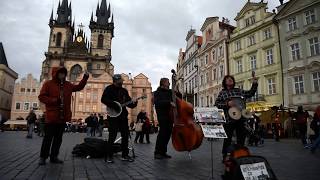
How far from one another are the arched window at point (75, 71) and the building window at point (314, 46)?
211 feet

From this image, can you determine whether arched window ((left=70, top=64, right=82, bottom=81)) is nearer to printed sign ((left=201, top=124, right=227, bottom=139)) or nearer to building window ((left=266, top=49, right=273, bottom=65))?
building window ((left=266, top=49, right=273, bottom=65))

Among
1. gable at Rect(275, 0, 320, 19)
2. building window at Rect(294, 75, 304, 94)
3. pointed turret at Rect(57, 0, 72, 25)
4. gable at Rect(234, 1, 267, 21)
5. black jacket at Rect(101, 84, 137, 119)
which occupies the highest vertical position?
pointed turret at Rect(57, 0, 72, 25)

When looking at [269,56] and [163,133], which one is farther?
[269,56]

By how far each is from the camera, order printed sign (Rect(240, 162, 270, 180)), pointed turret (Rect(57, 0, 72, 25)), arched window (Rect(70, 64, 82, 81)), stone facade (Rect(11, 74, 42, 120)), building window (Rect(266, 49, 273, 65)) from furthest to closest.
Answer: pointed turret (Rect(57, 0, 72, 25))
arched window (Rect(70, 64, 82, 81))
stone facade (Rect(11, 74, 42, 120))
building window (Rect(266, 49, 273, 65))
printed sign (Rect(240, 162, 270, 180))

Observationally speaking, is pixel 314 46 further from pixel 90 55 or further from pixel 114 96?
pixel 90 55

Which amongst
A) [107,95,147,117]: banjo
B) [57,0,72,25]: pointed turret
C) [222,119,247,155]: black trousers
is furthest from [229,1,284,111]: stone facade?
[57,0,72,25]: pointed turret

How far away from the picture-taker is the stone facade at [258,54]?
29.5 meters

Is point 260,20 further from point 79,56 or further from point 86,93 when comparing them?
point 79,56

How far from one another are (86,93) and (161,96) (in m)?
67.0

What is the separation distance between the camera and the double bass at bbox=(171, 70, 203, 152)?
6.42 m

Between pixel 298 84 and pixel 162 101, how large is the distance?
23.9 metres

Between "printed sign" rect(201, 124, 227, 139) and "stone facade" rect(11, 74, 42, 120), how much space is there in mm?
68170

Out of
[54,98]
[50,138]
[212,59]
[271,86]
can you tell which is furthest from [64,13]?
[50,138]

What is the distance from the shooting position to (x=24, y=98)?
69.8 meters
